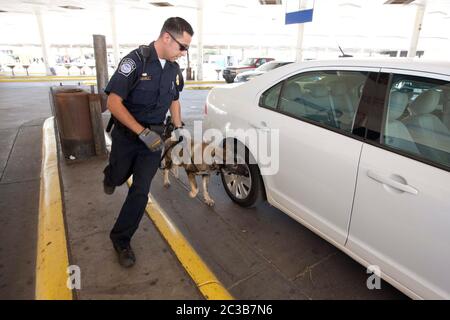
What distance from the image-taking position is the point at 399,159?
1.64 metres

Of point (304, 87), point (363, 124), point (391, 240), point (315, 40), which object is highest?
point (315, 40)

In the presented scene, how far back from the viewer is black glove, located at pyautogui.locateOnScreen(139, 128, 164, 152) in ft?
6.29

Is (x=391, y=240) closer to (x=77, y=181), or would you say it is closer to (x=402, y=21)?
(x=77, y=181)

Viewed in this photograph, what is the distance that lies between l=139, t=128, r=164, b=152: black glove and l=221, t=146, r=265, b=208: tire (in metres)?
1.06

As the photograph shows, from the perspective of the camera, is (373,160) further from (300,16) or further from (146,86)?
(300,16)

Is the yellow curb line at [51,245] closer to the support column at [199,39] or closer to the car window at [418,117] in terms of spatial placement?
the car window at [418,117]

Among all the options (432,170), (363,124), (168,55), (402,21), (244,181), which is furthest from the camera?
(402,21)

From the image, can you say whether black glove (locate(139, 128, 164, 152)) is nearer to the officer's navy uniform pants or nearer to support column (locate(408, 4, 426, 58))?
the officer's navy uniform pants

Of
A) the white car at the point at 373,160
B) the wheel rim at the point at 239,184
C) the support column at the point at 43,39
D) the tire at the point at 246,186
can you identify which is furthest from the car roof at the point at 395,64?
the support column at the point at 43,39

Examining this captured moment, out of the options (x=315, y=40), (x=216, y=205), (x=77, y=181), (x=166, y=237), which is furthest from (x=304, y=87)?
(x=315, y=40)

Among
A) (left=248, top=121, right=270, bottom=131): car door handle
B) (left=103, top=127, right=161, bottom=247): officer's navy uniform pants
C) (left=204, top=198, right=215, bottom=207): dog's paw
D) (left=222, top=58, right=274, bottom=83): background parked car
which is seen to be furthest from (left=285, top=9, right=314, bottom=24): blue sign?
(left=103, top=127, right=161, bottom=247): officer's navy uniform pants

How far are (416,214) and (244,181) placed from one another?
5.34 ft

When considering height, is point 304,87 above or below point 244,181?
above

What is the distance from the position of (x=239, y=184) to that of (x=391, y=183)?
1.62 m
